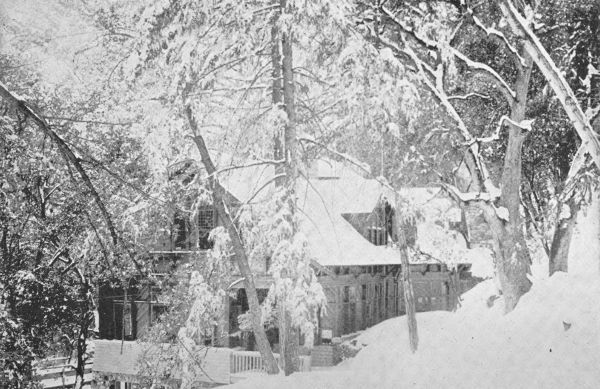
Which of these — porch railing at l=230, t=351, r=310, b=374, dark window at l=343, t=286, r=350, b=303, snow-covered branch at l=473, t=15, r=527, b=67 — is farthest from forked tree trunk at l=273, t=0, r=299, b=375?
dark window at l=343, t=286, r=350, b=303

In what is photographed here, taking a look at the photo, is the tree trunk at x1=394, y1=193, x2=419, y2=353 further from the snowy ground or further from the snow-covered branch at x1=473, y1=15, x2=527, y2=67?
the snow-covered branch at x1=473, y1=15, x2=527, y2=67

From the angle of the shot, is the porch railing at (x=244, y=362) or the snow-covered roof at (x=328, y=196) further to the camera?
the porch railing at (x=244, y=362)

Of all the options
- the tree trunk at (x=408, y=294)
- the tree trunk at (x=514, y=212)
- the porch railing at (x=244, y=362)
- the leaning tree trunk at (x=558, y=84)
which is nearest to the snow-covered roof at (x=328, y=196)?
the tree trunk at (x=408, y=294)

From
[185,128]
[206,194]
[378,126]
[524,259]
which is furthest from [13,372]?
[524,259]

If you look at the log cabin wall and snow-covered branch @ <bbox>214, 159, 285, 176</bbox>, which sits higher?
snow-covered branch @ <bbox>214, 159, 285, 176</bbox>

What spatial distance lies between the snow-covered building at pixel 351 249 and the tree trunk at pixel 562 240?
172 centimetres

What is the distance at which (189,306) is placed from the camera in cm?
758

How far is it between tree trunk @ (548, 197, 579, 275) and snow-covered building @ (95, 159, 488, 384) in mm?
1716

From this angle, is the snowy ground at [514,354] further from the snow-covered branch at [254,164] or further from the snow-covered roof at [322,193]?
the snow-covered branch at [254,164]

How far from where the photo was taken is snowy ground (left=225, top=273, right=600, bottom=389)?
3924 mm

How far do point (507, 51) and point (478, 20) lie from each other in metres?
0.54

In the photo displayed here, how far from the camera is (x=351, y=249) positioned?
1045 cm

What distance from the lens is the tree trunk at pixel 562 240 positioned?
6.82 metres

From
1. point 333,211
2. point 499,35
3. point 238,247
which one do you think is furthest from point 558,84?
point 238,247
